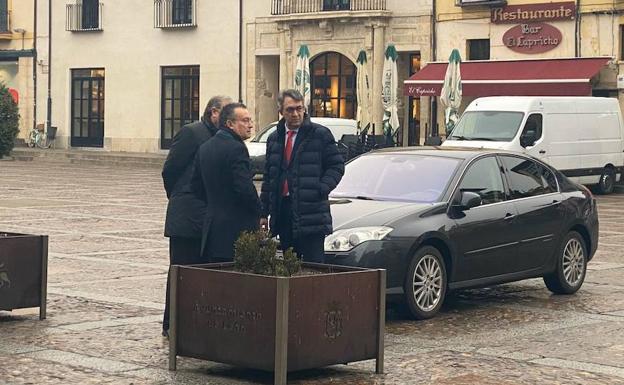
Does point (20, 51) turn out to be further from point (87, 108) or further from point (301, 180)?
point (301, 180)

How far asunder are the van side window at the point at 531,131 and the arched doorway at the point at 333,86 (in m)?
14.9

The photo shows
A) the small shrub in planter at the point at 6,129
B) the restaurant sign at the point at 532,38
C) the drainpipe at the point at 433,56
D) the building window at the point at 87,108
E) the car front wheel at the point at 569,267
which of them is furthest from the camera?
the building window at the point at 87,108

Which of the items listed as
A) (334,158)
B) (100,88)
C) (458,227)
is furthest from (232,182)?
(100,88)

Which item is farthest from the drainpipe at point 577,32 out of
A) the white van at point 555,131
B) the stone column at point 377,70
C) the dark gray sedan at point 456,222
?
the dark gray sedan at point 456,222

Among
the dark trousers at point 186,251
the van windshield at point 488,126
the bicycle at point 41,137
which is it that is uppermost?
the van windshield at point 488,126

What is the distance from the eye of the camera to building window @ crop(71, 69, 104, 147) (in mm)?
52125

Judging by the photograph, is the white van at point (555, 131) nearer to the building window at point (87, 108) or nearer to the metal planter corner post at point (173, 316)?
the metal planter corner post at point (173, 316)

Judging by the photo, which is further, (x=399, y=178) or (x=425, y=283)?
(x=399, y=178)

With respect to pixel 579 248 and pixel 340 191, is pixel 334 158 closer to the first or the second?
pixel 340 191

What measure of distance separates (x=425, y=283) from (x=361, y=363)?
2.30 metres

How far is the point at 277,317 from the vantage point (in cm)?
841

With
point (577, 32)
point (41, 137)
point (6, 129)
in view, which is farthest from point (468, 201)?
point (41, 137)

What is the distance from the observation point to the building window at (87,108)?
52125 millimetres

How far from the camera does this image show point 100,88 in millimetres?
52406
